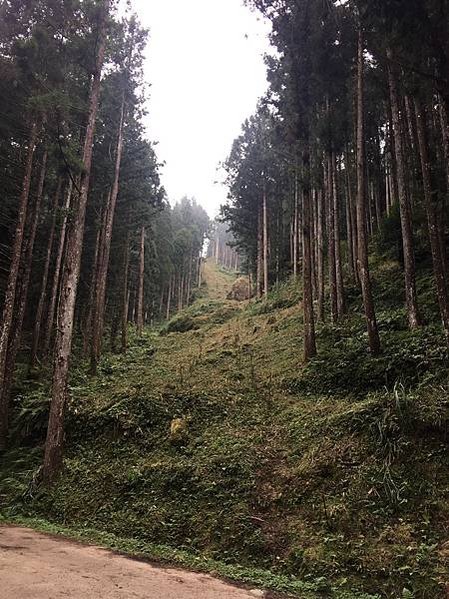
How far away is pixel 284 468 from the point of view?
343 inches

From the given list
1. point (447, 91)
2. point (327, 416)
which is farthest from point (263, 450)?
point (447, 91)

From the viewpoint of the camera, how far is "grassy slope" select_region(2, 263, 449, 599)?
21.0 feet

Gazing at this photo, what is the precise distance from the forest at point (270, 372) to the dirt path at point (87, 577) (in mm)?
277

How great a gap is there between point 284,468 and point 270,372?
5.95 meters

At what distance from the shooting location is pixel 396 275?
54.5 feet

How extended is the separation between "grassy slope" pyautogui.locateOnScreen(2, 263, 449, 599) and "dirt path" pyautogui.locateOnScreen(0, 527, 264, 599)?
0.75 metres

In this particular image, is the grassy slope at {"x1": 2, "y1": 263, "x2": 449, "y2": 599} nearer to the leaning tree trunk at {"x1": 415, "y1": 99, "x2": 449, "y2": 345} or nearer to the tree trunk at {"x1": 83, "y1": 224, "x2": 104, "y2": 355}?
the leaning tree trunk at {"x1": 415, "y1": 99, "x2": 449, "y2": 345}

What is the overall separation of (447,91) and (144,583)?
9565 millimetres

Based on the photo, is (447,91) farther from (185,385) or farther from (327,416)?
(185,385)

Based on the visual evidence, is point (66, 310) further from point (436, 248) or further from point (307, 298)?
point (436, 248)

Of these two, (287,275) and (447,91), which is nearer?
(447,91)

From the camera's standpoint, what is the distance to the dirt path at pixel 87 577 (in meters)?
4.84

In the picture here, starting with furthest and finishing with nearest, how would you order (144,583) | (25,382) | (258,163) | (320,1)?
(258,163), (25,382), (320,1), (144,583)

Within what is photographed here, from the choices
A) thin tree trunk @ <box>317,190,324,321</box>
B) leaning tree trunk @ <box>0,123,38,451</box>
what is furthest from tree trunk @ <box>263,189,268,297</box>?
leaning tree trunk @ <box>0,123,38,451</box>
